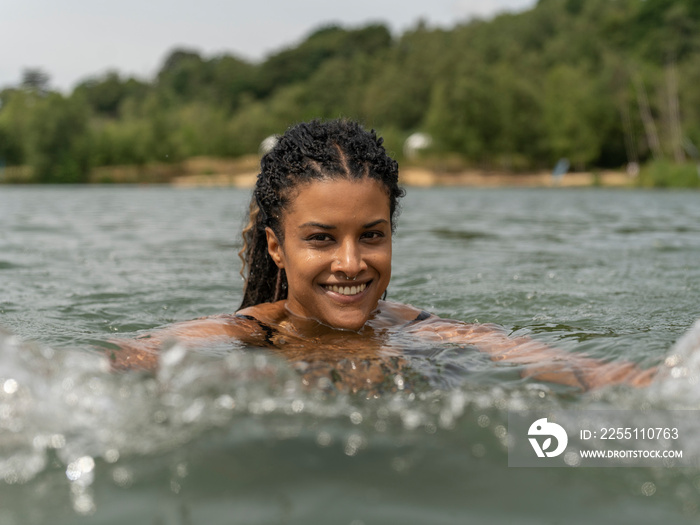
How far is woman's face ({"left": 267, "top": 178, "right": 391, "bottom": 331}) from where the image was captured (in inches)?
137

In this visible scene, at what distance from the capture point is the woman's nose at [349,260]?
3430 mm

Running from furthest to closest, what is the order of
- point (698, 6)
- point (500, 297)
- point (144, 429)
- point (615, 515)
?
point (698, 6), point (500, 297), point (144, 429), point (615, 515)

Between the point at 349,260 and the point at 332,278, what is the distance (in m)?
0.16

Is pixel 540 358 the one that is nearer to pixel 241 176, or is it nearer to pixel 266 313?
pixel 266 313

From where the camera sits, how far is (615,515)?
1.97 m

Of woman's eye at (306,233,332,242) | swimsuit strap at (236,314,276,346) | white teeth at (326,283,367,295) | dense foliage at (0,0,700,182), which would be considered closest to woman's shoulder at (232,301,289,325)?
swimsuit strap at (236,314,276,346)

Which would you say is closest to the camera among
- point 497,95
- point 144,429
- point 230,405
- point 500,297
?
point 144,429

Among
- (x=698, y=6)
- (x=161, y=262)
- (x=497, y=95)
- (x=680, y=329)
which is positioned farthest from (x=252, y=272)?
(x=698, y=6)

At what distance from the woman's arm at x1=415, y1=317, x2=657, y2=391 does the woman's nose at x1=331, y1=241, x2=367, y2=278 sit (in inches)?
25.7

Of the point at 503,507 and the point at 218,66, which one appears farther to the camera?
the point at 218,66

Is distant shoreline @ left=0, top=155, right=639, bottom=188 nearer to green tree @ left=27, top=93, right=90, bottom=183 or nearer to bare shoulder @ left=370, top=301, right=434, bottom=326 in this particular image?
green tree @ left=27, top=93, right=90, bottom=183

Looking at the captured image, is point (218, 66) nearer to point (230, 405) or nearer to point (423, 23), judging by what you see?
point (423, 23)

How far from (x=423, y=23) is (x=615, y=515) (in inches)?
5325

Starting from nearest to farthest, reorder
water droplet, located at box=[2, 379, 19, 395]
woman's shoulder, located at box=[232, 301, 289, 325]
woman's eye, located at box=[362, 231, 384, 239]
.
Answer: water droplet, located at box=[2, 379, 19, 395]
woman's eye, located at box=[362, 231, 384, 239]
woman's shoulder, located at box=[232, 301, 289, 325]
